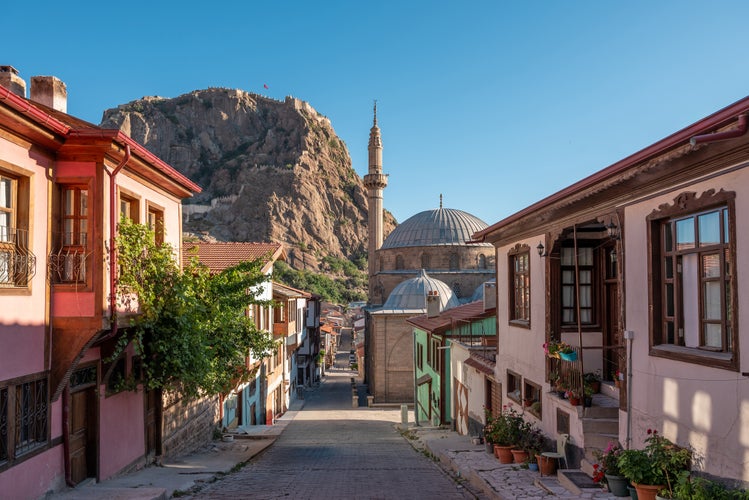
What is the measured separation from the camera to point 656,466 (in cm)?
673

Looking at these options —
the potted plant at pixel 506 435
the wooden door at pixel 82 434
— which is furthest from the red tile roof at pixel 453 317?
the wooden door at pixel 82 434

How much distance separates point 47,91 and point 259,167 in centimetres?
11192

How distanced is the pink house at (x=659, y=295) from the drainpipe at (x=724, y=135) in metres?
0.01

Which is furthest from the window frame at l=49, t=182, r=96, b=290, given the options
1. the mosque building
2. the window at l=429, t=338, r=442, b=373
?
the mosque building

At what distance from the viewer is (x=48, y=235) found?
310 inches

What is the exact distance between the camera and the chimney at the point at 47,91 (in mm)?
11188

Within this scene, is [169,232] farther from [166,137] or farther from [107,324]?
[166,137]

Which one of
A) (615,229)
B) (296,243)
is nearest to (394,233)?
(615,229)

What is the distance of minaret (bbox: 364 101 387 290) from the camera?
174ft

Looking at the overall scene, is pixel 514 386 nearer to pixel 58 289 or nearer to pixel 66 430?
pixel 66 430

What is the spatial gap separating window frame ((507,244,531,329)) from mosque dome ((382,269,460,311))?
24313mm

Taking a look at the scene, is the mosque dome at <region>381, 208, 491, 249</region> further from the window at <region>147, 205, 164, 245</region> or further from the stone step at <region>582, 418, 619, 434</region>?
the stone step at <region>582, 418, 619, 434</region>

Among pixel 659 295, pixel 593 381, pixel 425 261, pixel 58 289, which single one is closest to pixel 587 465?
pixel 593 381

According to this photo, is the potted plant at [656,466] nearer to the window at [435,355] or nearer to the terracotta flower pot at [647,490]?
the terracotta flower pot at [647,490]
